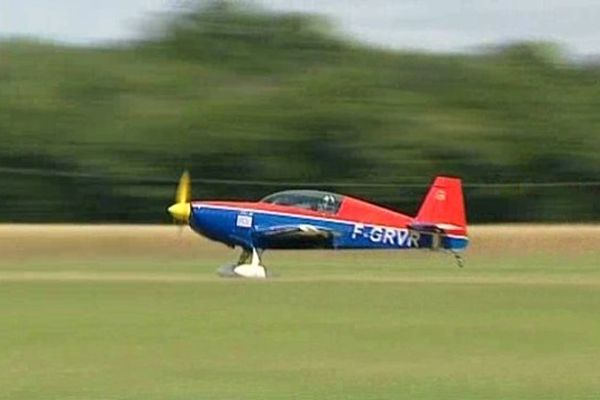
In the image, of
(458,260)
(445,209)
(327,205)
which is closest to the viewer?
(327,205)

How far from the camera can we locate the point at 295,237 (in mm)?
33188

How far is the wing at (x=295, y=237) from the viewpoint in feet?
106

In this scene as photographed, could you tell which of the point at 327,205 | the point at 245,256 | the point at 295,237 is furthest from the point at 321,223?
the point at 245,256

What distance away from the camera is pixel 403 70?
2128 inches

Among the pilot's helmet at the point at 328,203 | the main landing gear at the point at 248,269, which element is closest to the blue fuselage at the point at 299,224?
the pilot's helmet at the point at 328,203

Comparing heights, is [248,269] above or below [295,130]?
below

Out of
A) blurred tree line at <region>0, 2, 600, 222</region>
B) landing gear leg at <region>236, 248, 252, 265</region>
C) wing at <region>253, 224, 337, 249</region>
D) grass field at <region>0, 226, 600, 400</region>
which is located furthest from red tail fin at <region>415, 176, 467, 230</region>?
blurred tree line at <region>0, 2, 600, 222</region>

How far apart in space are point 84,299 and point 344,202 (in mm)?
14447

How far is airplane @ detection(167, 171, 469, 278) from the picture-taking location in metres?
32.4

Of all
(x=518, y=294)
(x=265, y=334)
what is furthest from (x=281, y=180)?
(x=265, y=334)

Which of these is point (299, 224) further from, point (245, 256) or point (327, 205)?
point (245, 256)

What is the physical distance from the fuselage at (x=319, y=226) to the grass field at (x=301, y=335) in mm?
1722

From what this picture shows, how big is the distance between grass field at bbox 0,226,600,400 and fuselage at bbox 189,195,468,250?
172 centimetres

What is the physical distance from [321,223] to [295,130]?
1574cm
